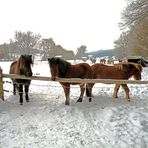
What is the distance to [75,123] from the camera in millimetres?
7520

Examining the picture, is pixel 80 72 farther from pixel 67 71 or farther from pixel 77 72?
pixel 67 71

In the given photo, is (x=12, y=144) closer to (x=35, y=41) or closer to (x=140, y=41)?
(x=140, y=41)

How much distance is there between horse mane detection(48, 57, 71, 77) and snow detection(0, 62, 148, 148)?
926 mm

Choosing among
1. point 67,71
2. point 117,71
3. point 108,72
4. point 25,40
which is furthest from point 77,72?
point 25,40

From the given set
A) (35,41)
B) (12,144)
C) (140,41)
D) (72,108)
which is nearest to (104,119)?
(72,108)

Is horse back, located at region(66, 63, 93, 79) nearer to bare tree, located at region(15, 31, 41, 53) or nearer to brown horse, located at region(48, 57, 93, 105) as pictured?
brown horse, located at region(48, 57, 93, 105)

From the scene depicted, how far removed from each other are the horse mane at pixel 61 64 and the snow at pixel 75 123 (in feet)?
3.04

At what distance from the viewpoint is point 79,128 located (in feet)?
23.8

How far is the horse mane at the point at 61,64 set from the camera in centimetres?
873

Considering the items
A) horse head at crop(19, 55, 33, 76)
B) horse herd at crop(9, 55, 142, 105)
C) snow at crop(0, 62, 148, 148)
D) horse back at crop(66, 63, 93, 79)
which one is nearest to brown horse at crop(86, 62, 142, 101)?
horse herd at crop(9, 55, 142, 105)

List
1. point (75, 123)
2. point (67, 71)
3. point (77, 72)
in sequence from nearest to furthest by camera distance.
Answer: point (75, 123) → point (67, 71) → point (77, 72)

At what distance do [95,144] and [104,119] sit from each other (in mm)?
1239

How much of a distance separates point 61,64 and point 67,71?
1.23 ft

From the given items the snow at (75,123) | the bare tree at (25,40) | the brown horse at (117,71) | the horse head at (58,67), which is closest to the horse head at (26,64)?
the horse head at (58,67)
